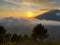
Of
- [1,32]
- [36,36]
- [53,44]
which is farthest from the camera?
[36,36]

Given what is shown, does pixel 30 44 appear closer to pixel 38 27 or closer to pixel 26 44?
pixel 26 44

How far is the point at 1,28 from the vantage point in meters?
44.8

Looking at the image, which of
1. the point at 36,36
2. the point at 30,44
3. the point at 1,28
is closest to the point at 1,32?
the point at 1,28

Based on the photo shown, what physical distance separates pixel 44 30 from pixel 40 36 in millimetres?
1699

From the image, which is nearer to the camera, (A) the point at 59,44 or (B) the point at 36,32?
(A) the point at 59,44

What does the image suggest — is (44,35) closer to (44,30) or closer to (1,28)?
(44,30)

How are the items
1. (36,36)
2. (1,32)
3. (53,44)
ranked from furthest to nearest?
(36,36) → (1,32) → (53,44)

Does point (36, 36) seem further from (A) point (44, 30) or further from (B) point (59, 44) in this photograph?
(B) point (59, 44)

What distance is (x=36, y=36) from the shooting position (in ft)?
171

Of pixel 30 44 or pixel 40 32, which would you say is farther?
pixel 40 32

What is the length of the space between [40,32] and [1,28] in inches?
440

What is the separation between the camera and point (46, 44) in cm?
1502

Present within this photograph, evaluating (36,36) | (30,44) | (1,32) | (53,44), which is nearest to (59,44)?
(53,44)

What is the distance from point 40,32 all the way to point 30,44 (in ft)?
122
